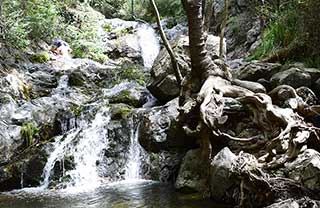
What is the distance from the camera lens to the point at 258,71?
9.35 m

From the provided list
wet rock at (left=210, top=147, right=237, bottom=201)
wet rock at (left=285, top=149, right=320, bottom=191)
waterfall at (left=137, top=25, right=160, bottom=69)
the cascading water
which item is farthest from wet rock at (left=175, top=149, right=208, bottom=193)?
waterfall at (left=137, top=25, right=160, bottom=69)

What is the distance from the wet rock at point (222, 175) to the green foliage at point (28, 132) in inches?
222

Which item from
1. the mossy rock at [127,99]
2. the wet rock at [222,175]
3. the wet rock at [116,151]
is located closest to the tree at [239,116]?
the wet rock at [222,175]

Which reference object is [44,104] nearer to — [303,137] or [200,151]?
[200,151]

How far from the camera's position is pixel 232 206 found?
5996 millimetres

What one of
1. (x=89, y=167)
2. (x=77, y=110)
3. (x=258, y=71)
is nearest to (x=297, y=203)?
(x=258, y=71)

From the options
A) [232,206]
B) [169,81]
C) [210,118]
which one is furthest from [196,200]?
[169,81]

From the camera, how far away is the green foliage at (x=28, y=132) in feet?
33.2

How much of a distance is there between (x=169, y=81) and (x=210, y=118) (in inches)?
137

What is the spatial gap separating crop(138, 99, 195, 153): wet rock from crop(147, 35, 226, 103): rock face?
83cm

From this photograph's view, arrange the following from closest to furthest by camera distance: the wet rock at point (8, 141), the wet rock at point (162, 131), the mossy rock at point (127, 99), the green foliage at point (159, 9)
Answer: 1. the wet rock at point (162, 131)
2. the wet rock at point (8, 141)
3. the mossy rock at point (127, 99)
4. the green foliage at point (159, 9)

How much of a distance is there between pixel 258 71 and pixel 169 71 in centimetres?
233

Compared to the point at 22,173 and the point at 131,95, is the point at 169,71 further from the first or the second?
the point at 22,173

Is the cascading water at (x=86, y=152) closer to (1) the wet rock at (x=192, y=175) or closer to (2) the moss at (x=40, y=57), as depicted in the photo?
(1) the wet rock at (x=192, y=175)
